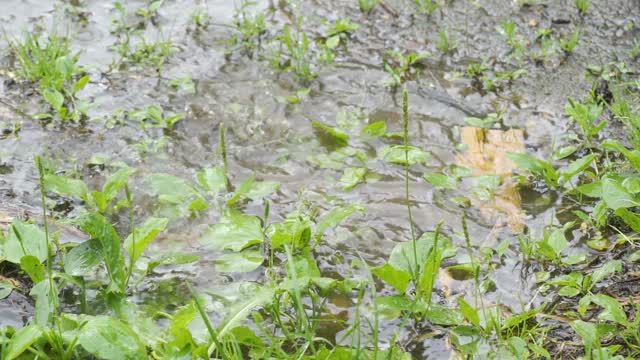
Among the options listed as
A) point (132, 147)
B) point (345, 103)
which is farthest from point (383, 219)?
point (132, 147)

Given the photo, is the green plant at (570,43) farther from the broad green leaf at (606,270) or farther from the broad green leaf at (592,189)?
the broad green leaf at (606,270)

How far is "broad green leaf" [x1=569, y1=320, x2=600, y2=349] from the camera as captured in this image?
2139 millimetres

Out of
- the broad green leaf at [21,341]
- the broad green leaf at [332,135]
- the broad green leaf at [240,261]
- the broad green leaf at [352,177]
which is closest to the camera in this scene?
the broad green leaf at [21,341]

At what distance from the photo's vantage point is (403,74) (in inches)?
153

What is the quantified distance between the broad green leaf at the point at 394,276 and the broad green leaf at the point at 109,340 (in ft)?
2.60

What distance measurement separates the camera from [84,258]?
229cm

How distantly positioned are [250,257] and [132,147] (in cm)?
106

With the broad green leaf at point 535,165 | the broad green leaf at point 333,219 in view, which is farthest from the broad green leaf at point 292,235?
the broad green leaf at point 535,165

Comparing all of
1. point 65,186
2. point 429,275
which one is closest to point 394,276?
point 429,275

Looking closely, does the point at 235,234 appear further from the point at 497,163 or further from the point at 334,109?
the point at 497,163

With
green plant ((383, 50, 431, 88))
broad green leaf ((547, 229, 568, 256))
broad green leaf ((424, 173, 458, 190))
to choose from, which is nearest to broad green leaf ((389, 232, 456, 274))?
broad green leaf ((547, 229, 568, 256))

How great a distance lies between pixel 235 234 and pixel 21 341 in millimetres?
899

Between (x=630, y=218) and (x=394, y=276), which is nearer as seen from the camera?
(x=394, y=276)

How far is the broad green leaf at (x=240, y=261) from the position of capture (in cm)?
248
